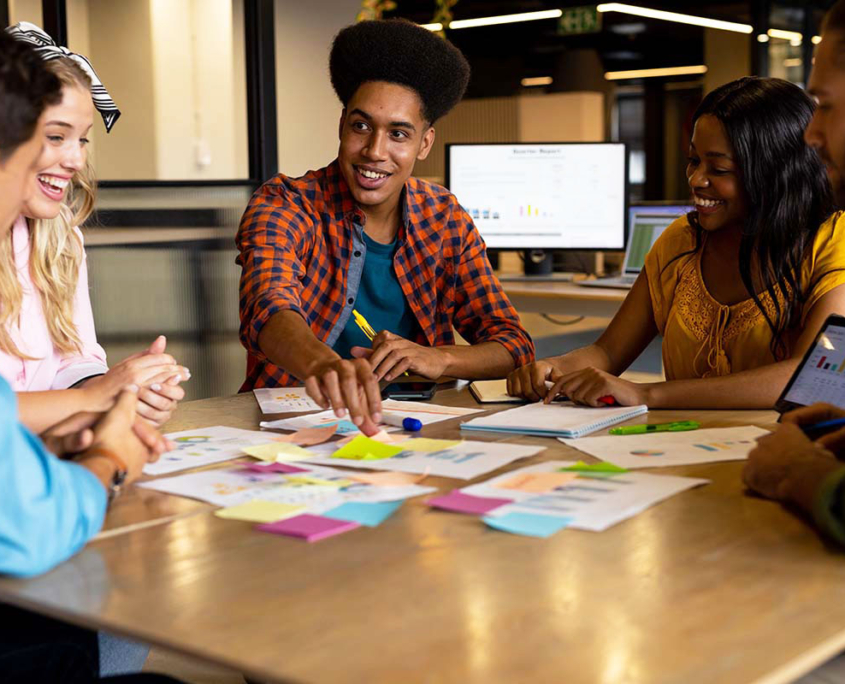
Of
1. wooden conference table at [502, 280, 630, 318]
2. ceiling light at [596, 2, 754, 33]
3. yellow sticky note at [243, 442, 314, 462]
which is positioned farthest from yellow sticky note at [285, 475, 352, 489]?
ceiling light at [596, 2, 754, 33]

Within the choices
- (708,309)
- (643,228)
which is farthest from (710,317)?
(643,228)

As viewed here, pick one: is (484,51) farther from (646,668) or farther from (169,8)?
(646,668)

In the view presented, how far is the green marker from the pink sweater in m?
0.96

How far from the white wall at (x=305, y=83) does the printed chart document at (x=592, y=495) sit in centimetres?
325

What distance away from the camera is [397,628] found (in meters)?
0.91

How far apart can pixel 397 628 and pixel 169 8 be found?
4946 millimetres

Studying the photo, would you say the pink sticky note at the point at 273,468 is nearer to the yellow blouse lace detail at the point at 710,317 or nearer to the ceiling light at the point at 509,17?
the yellow blouse lace detail at the point at 710,317

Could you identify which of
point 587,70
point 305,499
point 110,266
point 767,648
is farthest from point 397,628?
point 587,70

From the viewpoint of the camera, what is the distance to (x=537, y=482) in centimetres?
138

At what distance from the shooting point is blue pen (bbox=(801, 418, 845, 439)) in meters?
1.47

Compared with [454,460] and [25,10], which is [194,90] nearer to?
[25,10]

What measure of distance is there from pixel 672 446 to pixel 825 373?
0.98 ft

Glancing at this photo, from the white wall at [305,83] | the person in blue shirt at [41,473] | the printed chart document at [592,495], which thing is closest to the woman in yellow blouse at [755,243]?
the printed chart document at [592,495]

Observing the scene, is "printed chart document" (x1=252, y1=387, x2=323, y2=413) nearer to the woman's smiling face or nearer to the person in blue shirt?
the person in blue shirt
